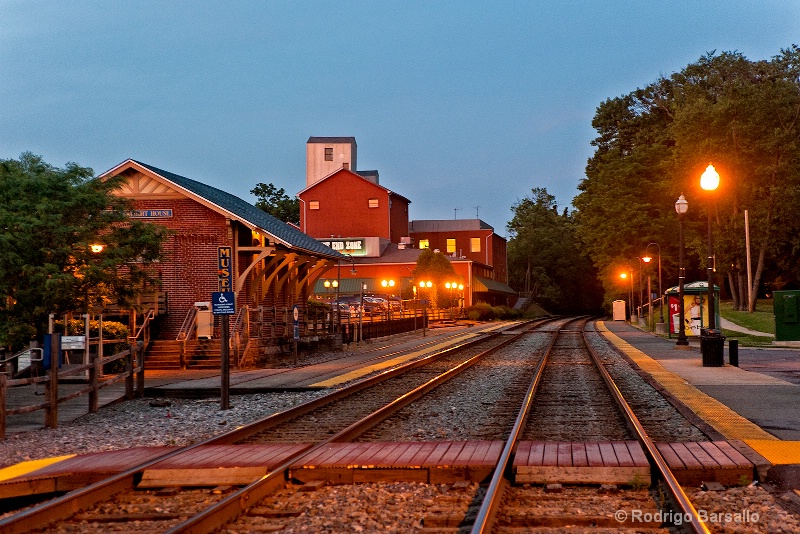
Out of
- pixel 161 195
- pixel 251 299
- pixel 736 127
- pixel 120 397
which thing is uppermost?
pixel 736 127

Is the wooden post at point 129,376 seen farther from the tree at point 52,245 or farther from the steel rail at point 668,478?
the steel rail at point 668,478

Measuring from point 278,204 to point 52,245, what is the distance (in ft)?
285

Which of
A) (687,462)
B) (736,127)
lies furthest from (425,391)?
(736,127)

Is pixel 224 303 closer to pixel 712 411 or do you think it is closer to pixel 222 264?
pixel 222 264

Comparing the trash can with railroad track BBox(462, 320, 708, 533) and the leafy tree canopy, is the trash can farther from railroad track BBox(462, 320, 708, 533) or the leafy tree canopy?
the leafy tree canopy

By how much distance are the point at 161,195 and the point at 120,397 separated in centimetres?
1313

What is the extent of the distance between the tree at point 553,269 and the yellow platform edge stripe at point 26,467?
350 feet

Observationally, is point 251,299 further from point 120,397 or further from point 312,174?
point 312,174

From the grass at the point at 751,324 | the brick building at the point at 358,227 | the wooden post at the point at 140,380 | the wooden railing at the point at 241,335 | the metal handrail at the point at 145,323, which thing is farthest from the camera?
the brick building at the point at 358,227

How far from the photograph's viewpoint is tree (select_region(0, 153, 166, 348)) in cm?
1877

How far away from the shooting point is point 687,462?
27.8ft

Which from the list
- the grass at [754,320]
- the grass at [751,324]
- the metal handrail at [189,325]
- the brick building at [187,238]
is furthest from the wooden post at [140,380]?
the grass at [754,320]

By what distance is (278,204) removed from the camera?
347ft

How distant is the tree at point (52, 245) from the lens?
61.6 feet
